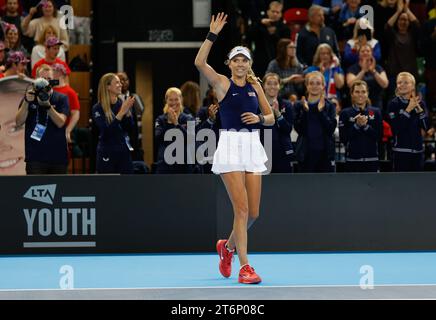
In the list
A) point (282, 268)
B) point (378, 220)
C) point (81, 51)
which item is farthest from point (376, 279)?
point (81, 51)

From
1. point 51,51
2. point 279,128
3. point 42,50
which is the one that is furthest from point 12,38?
point 279,128

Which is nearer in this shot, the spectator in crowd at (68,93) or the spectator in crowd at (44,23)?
the spectator in crowd at (68,93)

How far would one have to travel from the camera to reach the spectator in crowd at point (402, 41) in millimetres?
16734

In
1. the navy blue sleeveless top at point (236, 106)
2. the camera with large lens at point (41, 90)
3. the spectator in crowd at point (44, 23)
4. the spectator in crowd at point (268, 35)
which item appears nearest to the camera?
the navy blue sleeveless top at point (236, 106)

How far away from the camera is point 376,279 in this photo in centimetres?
1072

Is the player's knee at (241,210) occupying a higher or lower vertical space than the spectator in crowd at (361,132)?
lower

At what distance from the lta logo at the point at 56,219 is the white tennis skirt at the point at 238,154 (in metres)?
3.14

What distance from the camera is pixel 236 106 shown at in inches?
419

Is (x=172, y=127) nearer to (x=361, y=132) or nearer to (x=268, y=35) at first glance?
(x=361, y=132)

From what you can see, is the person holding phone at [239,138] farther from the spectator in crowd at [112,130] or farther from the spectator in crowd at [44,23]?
the spectator in crowd at [44,23]

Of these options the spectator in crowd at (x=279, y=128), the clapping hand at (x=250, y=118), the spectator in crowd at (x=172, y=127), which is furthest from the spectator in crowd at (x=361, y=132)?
the clapping hand at (x=250, y=118)

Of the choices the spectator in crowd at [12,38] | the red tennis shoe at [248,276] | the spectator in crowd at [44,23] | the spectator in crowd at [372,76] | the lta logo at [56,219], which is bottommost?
the red tennis shoe at [248,276]

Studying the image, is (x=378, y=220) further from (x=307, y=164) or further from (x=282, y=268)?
(x=282, y=268)

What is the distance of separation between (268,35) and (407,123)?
368 centimetres
